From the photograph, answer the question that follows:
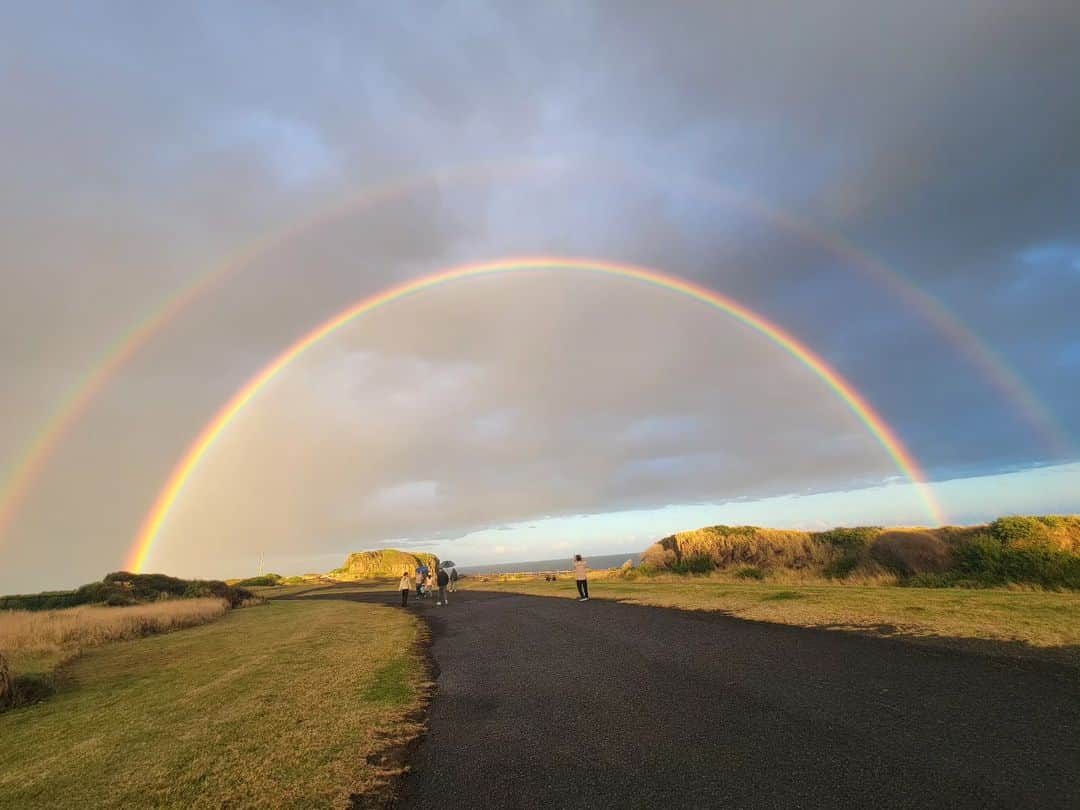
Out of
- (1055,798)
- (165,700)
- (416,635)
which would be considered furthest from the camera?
(416,635)

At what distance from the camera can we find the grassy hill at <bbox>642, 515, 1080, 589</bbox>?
2458cm

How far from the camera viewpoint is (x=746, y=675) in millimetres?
10094

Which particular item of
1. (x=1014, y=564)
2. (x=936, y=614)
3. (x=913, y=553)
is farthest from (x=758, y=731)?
(x=913, y=553)

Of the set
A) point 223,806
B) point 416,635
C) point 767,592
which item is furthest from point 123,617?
point 767,592

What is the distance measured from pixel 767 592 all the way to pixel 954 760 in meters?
17.8

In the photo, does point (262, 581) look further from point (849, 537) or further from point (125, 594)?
point (849, 537)

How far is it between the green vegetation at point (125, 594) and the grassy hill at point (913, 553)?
40664 millimetres

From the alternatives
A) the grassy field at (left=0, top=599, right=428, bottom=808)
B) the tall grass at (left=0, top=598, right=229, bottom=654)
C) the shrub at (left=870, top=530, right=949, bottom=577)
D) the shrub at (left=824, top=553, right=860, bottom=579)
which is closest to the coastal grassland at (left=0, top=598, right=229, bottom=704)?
the tall grass at (left=0, top=598, right=229, bottom=654)

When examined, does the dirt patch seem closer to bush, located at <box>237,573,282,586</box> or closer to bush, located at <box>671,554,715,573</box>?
bush, located at <box>671,554,715,573</box>

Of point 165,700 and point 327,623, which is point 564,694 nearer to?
point 165,700

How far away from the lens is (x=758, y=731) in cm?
731

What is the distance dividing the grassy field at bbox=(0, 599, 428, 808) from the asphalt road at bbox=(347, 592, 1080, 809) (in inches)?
42.2

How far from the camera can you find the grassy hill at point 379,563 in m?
107

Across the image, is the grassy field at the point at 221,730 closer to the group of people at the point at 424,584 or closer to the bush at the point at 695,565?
the group of people at the point at 424,584
